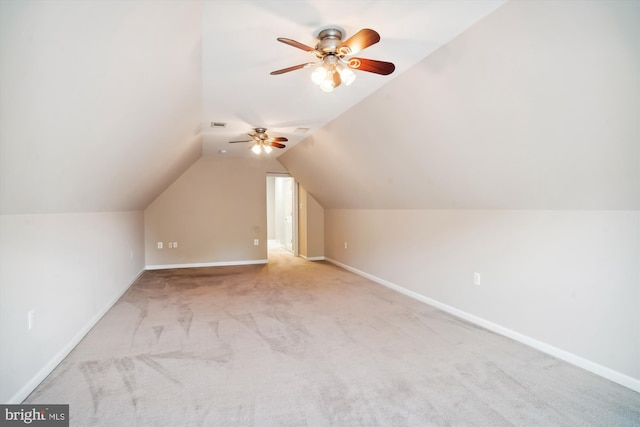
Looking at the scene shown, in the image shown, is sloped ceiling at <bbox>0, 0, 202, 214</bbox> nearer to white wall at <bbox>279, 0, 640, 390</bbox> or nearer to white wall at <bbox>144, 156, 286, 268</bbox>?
white wall at <bbox>279, 0, 640, 390</bbox>

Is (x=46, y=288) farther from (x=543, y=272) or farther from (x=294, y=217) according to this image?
(x=294, y=217)

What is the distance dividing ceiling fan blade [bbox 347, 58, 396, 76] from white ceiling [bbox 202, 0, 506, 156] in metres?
0.21

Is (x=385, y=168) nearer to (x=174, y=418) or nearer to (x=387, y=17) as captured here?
(x=387, y=17)

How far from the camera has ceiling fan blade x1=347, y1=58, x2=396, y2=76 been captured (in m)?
2.07

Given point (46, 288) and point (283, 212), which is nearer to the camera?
point (46, 288)

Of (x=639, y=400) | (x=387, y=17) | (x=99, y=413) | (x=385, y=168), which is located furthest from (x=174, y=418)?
(x=385, y=168)

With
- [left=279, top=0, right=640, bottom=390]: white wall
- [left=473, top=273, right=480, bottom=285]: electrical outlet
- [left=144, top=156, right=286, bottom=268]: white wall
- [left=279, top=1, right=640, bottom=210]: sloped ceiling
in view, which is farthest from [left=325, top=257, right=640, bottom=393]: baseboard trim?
[left=144, top=156, right=286, bottom=268]: white wall

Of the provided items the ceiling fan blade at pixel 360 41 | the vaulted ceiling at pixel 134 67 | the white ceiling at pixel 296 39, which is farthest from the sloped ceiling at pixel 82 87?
the ceiling fan blade at pixel 360 41

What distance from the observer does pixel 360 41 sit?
1.89 m

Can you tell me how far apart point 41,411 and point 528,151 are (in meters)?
3.50

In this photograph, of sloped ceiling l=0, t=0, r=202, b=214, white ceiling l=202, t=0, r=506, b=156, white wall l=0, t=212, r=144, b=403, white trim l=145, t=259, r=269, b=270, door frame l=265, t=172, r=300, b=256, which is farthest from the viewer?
door frame l=265, t=172, r=300, b=256

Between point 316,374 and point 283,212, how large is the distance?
7213 mm

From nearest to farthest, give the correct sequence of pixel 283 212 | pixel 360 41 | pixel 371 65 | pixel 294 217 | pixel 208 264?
pixel 360 41 < pixel 371 65 < pixel 208 264 < pixel 294 217 < pixel 283 212

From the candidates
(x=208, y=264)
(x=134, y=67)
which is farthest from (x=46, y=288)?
(x=208, y=264)
